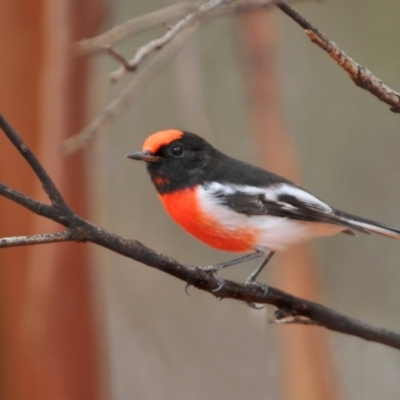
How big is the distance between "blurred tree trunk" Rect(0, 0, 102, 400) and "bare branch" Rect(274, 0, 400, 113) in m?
1.12

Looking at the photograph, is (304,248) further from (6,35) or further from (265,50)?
(6,35)

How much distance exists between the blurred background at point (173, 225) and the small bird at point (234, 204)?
26 cm

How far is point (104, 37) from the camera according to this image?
129cm

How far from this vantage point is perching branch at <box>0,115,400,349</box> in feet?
2.75

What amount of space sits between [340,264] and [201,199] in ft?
6.26

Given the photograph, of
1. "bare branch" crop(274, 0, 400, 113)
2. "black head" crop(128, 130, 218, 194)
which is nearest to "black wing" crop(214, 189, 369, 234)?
"black head" crop(128, 130, 218, 194)

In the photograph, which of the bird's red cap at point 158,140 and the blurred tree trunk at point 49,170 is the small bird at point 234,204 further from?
the blurred tree trunk at point 49,170

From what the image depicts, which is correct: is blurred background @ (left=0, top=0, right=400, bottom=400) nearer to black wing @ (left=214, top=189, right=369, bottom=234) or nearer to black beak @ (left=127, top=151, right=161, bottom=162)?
black beak @ (left=127, top=151, right=161, bottom=162)

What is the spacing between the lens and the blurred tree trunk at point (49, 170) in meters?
1.96

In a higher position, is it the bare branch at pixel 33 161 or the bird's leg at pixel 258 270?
the bare branch at pixel 33 161

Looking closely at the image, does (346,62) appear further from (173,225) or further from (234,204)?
(173,225)

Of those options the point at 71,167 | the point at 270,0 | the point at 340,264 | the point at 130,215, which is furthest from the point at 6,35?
the point at 340,264

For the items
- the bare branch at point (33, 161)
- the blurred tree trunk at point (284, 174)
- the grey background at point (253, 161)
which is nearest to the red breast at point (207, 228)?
the blurred tree trunk at point (284, 174)

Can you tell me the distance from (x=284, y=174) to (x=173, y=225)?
1.32 metres
